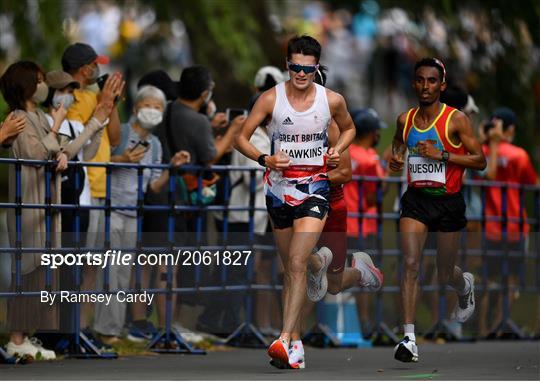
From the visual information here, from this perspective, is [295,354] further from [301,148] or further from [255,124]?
[255,124]

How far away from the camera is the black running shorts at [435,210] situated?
14.8m

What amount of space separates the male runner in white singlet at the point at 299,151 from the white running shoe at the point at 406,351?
0.97 metres

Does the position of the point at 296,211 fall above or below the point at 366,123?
below

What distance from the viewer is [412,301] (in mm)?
14625

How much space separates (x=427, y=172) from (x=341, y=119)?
103cm

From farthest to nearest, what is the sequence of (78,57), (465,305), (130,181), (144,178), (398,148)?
1. (144,178)
2. (130,181)
3. (78,57)
4. (465,305)
5. (398,148)

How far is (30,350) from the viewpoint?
14.6m

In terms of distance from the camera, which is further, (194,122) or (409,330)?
(194,122)

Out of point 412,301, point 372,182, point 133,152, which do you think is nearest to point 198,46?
point 372,182

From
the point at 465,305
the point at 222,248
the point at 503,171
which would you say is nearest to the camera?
the point at 465,305

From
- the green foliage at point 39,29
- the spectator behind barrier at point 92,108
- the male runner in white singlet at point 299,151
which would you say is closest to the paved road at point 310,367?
the male runner in white singlet at point 299,151

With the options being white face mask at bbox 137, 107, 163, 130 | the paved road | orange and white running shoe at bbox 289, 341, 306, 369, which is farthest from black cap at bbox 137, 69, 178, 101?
orange and white running shoe at bbox 289, 341, 306, 369

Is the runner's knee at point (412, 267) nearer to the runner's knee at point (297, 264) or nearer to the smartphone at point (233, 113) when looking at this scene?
the runner's knee at point (297, 264)

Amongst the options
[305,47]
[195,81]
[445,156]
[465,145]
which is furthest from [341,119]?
[195,81]
